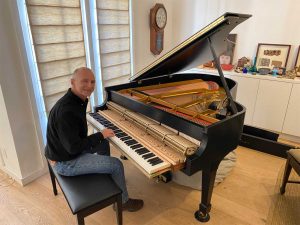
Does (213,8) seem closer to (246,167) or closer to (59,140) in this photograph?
(246,167)

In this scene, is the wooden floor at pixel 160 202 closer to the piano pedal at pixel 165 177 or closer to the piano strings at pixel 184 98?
the piano pedal at pixel 165 177

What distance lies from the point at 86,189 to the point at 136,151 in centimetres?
42

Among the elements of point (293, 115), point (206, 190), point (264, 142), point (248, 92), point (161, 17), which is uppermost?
point (161, 17)

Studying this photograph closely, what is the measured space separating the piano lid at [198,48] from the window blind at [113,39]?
986 mm

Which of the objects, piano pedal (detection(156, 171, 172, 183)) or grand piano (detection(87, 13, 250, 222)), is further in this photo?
piano pedal (detection(156, 171, 172, 183))

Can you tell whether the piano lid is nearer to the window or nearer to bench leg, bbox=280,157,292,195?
the window

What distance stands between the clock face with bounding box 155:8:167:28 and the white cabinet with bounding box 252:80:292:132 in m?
1.82

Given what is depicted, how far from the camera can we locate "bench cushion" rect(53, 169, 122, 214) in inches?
56.4

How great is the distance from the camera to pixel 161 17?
3668 millimetres

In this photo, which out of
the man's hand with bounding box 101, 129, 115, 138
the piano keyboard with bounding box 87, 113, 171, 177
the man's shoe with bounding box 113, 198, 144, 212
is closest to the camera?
the piano keyboard with bounding box 87, 113, 171, 177

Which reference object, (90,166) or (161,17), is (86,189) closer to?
(90,166)

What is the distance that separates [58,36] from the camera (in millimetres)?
2400

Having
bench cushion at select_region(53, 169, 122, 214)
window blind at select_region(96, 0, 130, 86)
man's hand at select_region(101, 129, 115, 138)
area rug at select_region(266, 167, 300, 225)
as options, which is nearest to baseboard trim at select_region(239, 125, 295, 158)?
area rug at select_region(266, 167, 300, 225)

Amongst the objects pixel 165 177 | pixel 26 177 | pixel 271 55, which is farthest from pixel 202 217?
pixel 271 55
